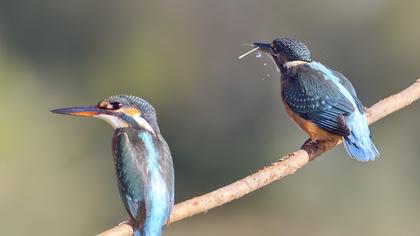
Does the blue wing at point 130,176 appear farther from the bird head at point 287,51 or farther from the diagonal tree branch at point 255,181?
the bird head at point 287,51

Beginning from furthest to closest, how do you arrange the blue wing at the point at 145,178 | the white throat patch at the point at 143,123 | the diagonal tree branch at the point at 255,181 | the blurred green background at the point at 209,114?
1. the blurred green background at the point at 209,114
2. the white throat patch at the point at 143,123
3. the blue wing at the point at 145,178
4. the diagonal tree branch at the point at 255,181

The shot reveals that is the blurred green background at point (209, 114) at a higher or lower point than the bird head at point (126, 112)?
lower

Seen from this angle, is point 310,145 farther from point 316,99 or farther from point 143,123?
point 143,123

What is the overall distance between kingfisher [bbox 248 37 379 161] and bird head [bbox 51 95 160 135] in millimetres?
893

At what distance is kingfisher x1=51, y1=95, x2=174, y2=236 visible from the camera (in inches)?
133

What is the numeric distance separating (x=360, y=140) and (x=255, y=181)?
0.89 meters

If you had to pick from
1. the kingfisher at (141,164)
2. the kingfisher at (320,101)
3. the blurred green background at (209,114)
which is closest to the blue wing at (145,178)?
the kingfisher at (141,164)

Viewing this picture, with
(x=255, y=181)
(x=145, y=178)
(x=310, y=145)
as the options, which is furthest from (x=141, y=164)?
(x=310, y=145)

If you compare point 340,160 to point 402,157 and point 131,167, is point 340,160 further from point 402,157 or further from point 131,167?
point 131,167

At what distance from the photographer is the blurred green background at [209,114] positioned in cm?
1175

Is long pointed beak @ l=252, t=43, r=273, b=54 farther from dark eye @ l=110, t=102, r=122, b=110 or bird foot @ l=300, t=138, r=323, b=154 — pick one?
dark eye @ l=110, t=102, r=122, b=110

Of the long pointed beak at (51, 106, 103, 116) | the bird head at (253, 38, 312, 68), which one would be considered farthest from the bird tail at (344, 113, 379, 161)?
the long pointed beak at (51, 106, 103, 116)

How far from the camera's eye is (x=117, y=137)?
3578mm

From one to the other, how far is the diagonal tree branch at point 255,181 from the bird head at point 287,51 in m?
0.63
